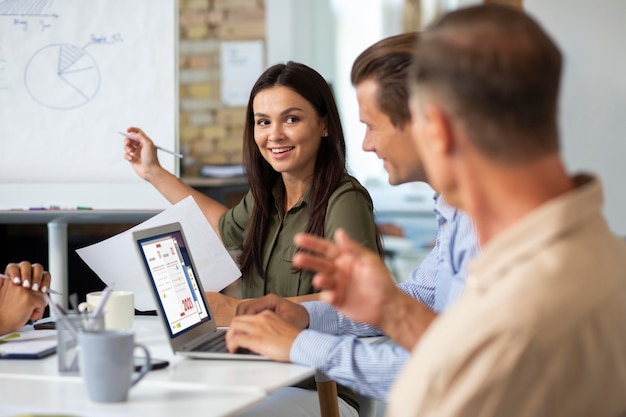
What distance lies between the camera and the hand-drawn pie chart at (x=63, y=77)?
9.33 ft

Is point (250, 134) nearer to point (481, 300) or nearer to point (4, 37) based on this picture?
point (4, 37)

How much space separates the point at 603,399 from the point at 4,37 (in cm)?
248

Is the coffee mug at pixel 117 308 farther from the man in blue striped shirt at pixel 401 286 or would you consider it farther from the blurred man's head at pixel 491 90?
the blurred man's head at pixel 491 90

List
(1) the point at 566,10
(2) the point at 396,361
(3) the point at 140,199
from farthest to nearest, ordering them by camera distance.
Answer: (1) the point at 566,10 < (3) the point at 140,199 < (2) the point at 396,361

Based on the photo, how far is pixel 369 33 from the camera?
5945 millimetres

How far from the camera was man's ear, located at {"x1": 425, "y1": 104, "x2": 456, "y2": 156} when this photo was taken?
0.92 m

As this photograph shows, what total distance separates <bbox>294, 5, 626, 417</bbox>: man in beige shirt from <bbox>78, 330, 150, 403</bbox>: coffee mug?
0.49 metres

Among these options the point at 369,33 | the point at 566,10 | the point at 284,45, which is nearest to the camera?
the point at 566,10

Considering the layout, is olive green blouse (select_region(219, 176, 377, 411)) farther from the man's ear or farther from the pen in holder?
the man's ear

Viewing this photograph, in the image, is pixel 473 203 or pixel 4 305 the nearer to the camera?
pixel 473 203

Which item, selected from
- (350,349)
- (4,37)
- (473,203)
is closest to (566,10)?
(4,37)

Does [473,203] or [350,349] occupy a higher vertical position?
[473,203]

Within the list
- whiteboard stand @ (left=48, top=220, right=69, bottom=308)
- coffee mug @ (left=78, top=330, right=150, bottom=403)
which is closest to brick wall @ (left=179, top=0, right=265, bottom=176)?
whiteboard stand @ (left=48, top=220, right=69, bottom=308)

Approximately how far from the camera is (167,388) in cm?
136
